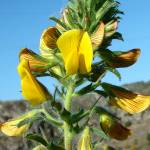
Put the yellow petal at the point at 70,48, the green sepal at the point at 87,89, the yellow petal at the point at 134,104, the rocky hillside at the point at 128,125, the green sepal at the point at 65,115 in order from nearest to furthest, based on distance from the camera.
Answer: the yellow petal at the point at 70,48 < the green sepal at the point at 65,115 < the yellow petal at the point at 134,104 < the green sepal at the point at 87,89 < the rocky hillside at the point at 128,125

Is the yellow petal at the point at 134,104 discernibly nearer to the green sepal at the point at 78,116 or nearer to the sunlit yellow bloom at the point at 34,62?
the green sepal at the point at 78,116

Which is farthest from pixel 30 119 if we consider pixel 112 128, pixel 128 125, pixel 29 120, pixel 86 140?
pixel 128 125

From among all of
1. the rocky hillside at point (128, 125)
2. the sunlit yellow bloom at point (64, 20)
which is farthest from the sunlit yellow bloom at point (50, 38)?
the rocky hillside at point (128, 125)

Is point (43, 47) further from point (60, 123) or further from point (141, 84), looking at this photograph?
point (141, 84)

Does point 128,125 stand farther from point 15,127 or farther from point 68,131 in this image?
point 68,131

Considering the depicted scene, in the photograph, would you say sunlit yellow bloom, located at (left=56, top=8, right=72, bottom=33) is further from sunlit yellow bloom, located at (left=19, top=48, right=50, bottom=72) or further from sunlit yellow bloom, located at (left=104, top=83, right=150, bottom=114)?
sunlit yellow bloom, located at (left=104, top=83, right=150, bottom=114)

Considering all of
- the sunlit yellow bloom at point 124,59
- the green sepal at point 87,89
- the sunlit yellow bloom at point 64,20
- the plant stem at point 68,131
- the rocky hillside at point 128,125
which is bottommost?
the rocky hillside at point 128,125

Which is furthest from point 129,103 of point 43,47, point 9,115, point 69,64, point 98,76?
point 9,115
